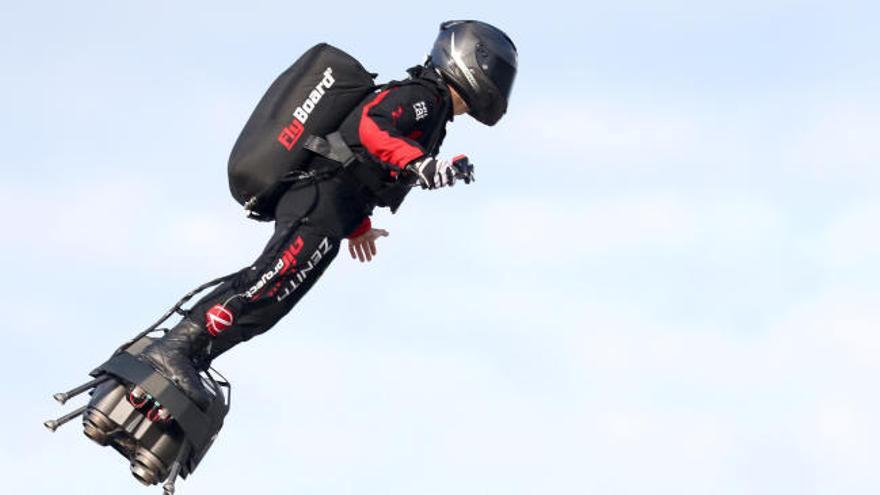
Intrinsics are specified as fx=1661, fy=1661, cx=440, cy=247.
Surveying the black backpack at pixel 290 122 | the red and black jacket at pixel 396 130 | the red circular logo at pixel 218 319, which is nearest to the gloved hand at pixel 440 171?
the red and black jacket at pixel 396 130

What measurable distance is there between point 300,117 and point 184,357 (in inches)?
86.3

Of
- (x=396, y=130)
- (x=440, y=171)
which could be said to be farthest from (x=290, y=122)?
(x=440, y=171)

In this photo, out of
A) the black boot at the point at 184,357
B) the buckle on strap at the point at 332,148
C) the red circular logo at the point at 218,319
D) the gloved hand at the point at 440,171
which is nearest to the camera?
the gloved hand at the point at 440,171

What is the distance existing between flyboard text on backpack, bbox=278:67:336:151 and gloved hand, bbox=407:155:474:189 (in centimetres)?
117

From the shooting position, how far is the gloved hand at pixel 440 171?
1297 centimetres

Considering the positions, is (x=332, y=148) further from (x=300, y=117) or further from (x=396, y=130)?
(x=396, y=130)

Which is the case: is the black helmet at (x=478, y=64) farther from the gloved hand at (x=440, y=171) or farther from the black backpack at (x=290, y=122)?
the gloved hand at (x=440, y=171)

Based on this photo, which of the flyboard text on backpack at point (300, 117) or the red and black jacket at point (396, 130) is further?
the flyboard text on backpack at point (300, 117)

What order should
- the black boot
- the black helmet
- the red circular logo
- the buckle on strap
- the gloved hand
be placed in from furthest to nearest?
the black helmet
the buckle on strap
the red circular logo
the black boot
the gloved hand

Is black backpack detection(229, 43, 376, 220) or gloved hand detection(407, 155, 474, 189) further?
black backpack detection(229, 43, 376, 220)

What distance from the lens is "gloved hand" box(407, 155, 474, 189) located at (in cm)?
1297

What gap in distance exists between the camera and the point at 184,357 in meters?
13.5

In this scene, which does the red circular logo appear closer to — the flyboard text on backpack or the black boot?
the black boot

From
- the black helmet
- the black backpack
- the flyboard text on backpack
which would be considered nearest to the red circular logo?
the black backpack
